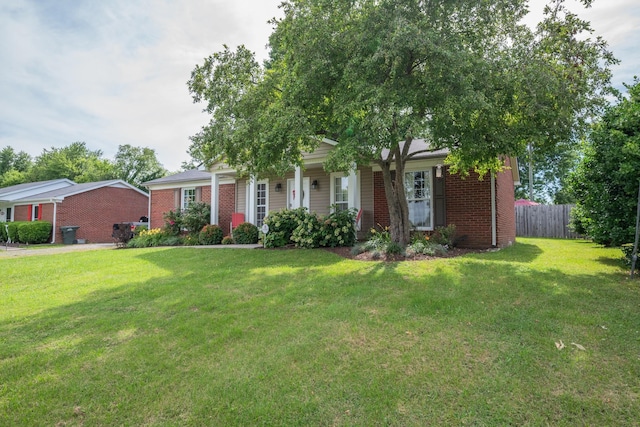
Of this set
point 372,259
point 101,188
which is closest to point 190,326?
point 372,259

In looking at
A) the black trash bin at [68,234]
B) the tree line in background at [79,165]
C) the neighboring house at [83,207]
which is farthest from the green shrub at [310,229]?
the tree line in background at [79,165]

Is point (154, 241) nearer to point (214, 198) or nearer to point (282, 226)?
point (214, 198)

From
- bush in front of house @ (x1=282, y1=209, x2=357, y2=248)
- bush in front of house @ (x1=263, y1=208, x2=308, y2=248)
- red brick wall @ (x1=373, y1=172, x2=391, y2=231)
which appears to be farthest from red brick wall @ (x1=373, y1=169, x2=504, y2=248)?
bush in front of house @ (x1=263, y1=208, x2=308, y2=248)

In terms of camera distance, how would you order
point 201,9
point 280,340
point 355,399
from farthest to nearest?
point 201,9 → point 280,340 → point 355,399

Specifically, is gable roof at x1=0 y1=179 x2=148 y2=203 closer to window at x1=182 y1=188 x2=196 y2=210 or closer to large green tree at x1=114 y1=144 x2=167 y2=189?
window at x1=182 y1=188 x2=196 y2=210

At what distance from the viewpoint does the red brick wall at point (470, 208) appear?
32.2 feet

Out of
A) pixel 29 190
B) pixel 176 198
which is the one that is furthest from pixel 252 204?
pixel 29 190

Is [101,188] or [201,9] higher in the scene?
[201,9]

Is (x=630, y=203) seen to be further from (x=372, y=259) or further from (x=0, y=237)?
(x=0, y=237)

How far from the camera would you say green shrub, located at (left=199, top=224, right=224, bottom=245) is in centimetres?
1298

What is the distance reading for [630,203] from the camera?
6.10m

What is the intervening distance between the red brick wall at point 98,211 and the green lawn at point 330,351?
60.2 feet

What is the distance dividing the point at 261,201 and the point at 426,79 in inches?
365

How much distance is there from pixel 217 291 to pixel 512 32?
26.6 feet
